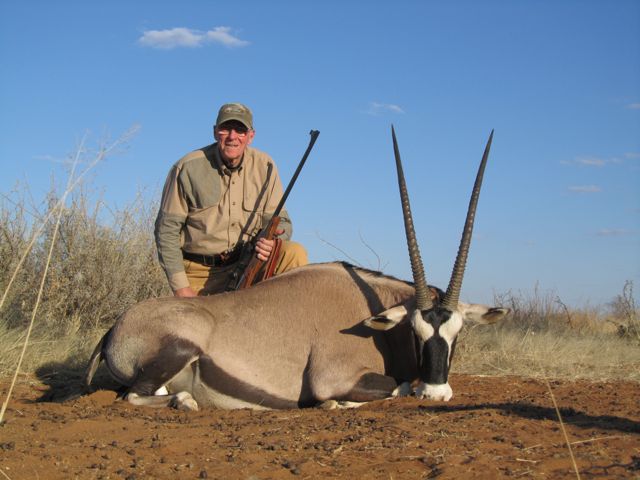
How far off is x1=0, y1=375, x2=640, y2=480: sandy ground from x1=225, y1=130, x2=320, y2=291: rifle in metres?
1.61

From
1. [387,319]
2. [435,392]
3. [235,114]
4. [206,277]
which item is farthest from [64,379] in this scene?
[435,392]

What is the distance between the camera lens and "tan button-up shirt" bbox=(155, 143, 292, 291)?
6902 millimetres

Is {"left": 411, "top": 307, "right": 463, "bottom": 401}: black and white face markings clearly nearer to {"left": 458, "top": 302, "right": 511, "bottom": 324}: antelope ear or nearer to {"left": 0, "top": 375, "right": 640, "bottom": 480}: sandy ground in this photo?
{"left": 0, "top": 375, "right": 640, "bottom": 480}: sandy ground

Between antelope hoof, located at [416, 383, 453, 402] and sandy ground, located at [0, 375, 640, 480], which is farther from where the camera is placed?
antelope hoof, located at [416, 383, 453, 402]

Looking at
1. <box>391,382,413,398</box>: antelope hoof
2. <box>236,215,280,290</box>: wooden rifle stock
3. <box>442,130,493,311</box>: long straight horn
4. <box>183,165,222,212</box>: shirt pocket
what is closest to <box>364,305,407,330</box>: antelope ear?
<box>442,130,493,311</box>: long straight horn

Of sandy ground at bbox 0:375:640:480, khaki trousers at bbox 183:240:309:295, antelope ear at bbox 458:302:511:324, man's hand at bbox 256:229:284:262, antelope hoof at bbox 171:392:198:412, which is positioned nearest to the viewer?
sandy ground at bbox 0:375:640:480

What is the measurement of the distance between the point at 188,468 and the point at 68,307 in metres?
5.58

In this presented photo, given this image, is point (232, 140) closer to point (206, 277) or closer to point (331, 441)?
point (206, 277)

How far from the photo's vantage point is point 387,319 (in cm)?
554

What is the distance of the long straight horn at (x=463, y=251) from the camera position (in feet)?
18.1

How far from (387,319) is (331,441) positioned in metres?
1.68

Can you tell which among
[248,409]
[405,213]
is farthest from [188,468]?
[405,213]

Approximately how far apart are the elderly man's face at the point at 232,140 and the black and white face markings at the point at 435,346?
242 centimetres

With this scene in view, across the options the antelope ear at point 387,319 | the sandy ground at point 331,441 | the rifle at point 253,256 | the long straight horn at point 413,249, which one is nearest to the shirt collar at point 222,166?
the rifle at point 253,256
